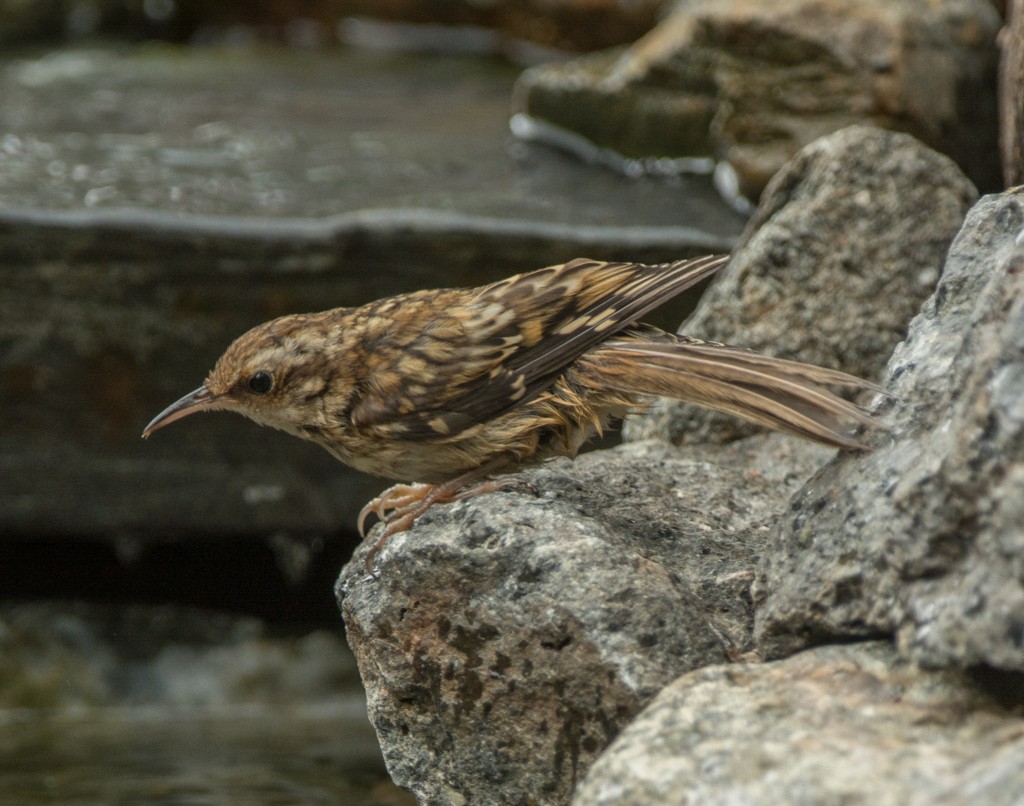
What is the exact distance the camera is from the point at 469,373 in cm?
429

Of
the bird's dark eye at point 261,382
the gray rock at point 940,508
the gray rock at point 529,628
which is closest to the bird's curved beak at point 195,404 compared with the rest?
the bird's dark eye at point 261,382

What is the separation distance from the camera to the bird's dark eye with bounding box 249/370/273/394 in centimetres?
450

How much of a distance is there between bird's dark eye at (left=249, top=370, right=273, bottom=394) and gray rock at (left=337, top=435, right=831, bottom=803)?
659 millimetres

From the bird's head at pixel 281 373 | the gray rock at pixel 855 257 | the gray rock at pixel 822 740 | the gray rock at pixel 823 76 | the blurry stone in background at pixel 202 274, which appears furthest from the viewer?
the gray rock at pixel 823 76

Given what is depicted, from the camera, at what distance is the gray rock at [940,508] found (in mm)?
2785

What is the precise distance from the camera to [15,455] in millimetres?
7172

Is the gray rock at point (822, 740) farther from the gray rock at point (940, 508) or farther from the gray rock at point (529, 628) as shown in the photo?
the gray rock at point (529, 628)

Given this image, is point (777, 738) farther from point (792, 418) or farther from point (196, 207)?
point (196, 207)

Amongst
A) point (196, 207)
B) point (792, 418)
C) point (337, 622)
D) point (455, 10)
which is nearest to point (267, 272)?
point (196, 207)

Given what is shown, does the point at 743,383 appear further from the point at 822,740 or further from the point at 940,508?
the point at 822,740

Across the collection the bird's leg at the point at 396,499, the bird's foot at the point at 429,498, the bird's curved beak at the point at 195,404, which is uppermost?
the bird's curved beak at the point at 195,404

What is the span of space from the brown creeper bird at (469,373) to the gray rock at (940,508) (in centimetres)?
59

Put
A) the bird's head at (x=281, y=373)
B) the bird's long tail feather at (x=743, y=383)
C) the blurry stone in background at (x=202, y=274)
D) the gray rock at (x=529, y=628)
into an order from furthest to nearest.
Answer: the blurry stone in background at (x=202, y=274) → the bird's head at (x=281, y=373) → the gray rock at (x=529, y=628) → the bird's long tail feather at (x=743, y=383)

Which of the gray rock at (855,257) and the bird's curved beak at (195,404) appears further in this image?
the gray rock at (855,257)
